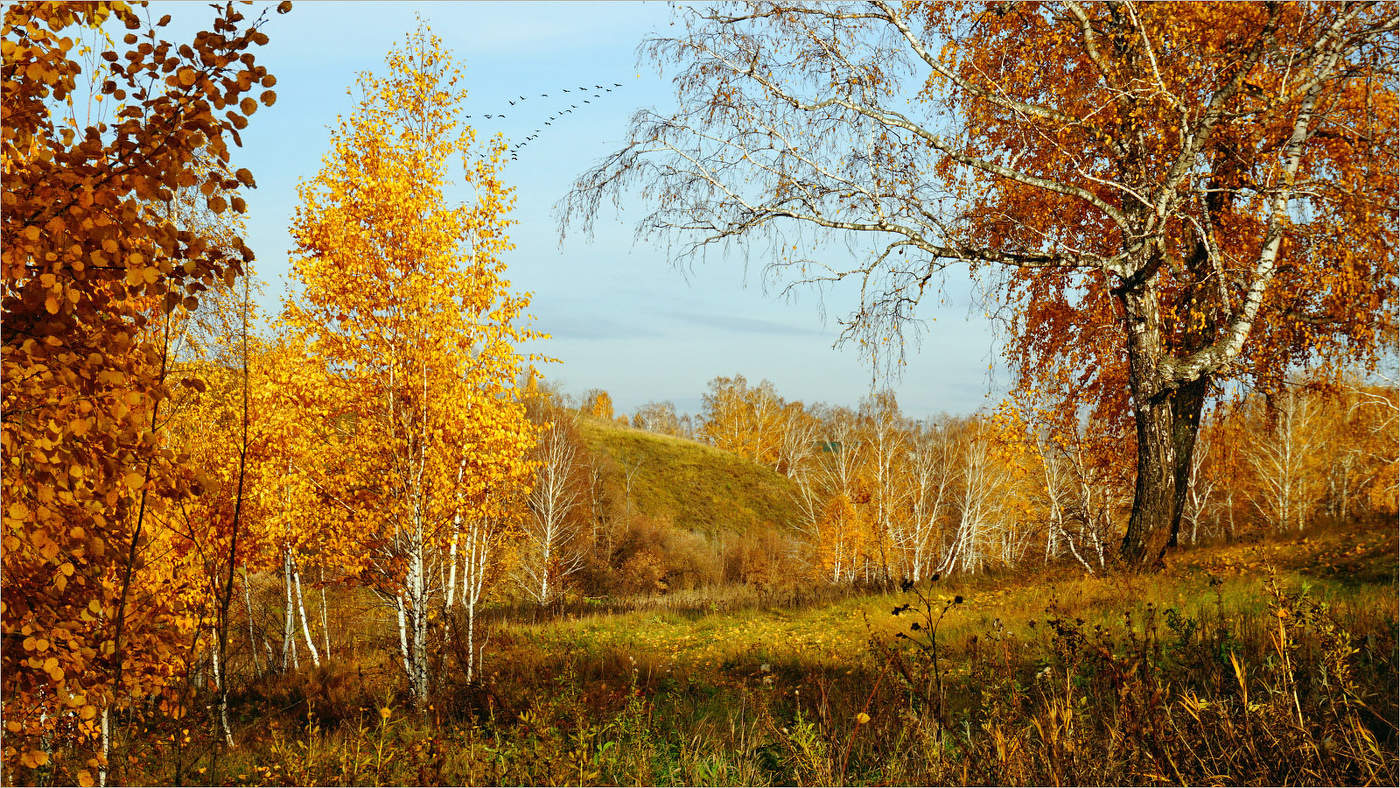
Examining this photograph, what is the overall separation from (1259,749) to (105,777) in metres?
4.84

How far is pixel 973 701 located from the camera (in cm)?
567

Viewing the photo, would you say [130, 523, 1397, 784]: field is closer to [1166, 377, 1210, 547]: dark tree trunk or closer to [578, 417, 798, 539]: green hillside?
[1166, 377, 1210, 547]: dark tree trunk

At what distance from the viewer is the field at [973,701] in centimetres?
319

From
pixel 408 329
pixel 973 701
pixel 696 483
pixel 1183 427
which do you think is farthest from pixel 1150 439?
pixel 696 483

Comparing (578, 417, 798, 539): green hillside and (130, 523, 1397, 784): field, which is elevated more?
(578, 417, 798, 539): green hillside

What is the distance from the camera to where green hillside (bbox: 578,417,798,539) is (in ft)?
146

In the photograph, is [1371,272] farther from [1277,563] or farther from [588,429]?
[588,429]

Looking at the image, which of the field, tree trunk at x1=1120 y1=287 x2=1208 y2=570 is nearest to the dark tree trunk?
tree trunk at x1=1120 y1=287 x2=1208 y2=570

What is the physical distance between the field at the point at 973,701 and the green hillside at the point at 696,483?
1259 inches

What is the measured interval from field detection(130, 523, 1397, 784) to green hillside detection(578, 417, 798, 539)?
32.0 meters

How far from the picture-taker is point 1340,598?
7078 mm

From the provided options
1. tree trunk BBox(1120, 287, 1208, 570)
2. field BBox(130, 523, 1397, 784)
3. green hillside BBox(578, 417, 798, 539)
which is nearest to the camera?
field BBox(130, 523, 1397, 784)

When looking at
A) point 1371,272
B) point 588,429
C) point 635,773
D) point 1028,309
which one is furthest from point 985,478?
point 635,773

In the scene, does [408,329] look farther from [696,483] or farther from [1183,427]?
[696,483]
